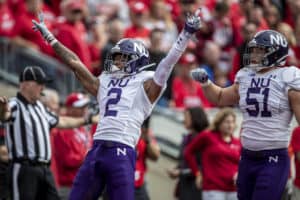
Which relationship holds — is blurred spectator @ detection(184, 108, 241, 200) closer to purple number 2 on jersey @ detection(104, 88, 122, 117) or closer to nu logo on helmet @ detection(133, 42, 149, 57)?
nu logo on helmet @ detection(133, 42, 149, 57)

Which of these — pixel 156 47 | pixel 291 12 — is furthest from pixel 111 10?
pixel 291 12

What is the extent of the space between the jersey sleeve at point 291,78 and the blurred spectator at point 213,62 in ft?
16.4

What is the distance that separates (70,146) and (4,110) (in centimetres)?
190

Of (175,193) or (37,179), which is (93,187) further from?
(175,193)

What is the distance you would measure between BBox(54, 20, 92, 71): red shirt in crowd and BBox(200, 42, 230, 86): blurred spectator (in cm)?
162

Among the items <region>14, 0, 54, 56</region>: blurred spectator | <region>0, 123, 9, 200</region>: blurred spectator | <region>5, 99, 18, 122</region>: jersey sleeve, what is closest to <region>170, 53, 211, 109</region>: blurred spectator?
<region>14, 0, 54, 56</region>: blurred spectator

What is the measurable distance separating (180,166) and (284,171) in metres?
3.15

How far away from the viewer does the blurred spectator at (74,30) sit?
14672 mm

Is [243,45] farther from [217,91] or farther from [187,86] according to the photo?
[217,91]

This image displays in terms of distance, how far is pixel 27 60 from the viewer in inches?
599

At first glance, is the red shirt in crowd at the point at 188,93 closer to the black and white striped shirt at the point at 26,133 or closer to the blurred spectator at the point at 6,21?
the blurred spectator at the point at 6,21

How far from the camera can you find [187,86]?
1468cm

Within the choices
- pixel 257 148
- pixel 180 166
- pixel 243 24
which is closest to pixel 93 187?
pixel 257 148

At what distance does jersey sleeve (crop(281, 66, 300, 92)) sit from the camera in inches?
388
